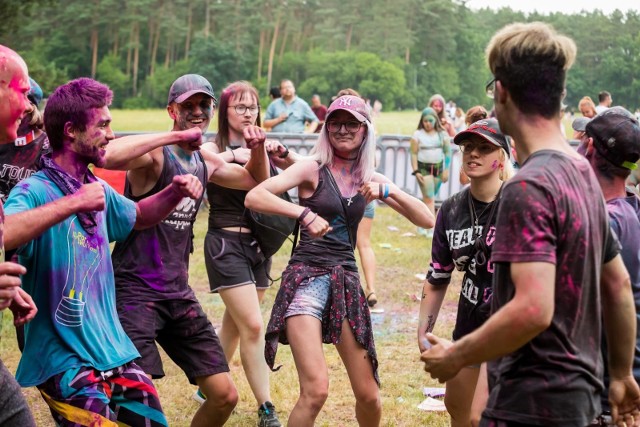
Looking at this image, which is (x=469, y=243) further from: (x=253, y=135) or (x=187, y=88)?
(x=187, y=88)

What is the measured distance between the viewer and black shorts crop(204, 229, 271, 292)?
6082mm

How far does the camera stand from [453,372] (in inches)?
116

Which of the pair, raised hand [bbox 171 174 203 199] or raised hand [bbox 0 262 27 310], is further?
raised hand [bbox 171 174 203 199]

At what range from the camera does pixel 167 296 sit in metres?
4.87

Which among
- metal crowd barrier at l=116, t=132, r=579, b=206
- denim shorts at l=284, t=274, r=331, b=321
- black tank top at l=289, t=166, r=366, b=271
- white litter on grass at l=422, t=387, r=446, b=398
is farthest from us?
metal crowd barrier at l=116, t=132, r=579, b=206

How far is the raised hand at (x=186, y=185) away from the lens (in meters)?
4.14

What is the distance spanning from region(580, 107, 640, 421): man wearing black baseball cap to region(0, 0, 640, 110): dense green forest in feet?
177

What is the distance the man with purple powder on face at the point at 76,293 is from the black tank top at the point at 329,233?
1.48 metres

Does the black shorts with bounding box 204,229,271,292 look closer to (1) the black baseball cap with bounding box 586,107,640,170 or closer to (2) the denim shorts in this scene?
(2) the denim shorts

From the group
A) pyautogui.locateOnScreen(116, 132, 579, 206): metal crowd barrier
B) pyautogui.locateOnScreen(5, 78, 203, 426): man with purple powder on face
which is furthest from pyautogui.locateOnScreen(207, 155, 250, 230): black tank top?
pyautogui.locateOnScreen(116, 132, 579, 206): metal crowd barrier

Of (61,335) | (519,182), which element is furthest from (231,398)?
(519,182)

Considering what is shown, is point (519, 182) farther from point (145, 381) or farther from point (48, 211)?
point (145, 381)

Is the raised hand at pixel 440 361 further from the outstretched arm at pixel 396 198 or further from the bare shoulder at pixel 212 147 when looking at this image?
the bare shoulder at pixel 212 147

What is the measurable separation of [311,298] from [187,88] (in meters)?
1.48
